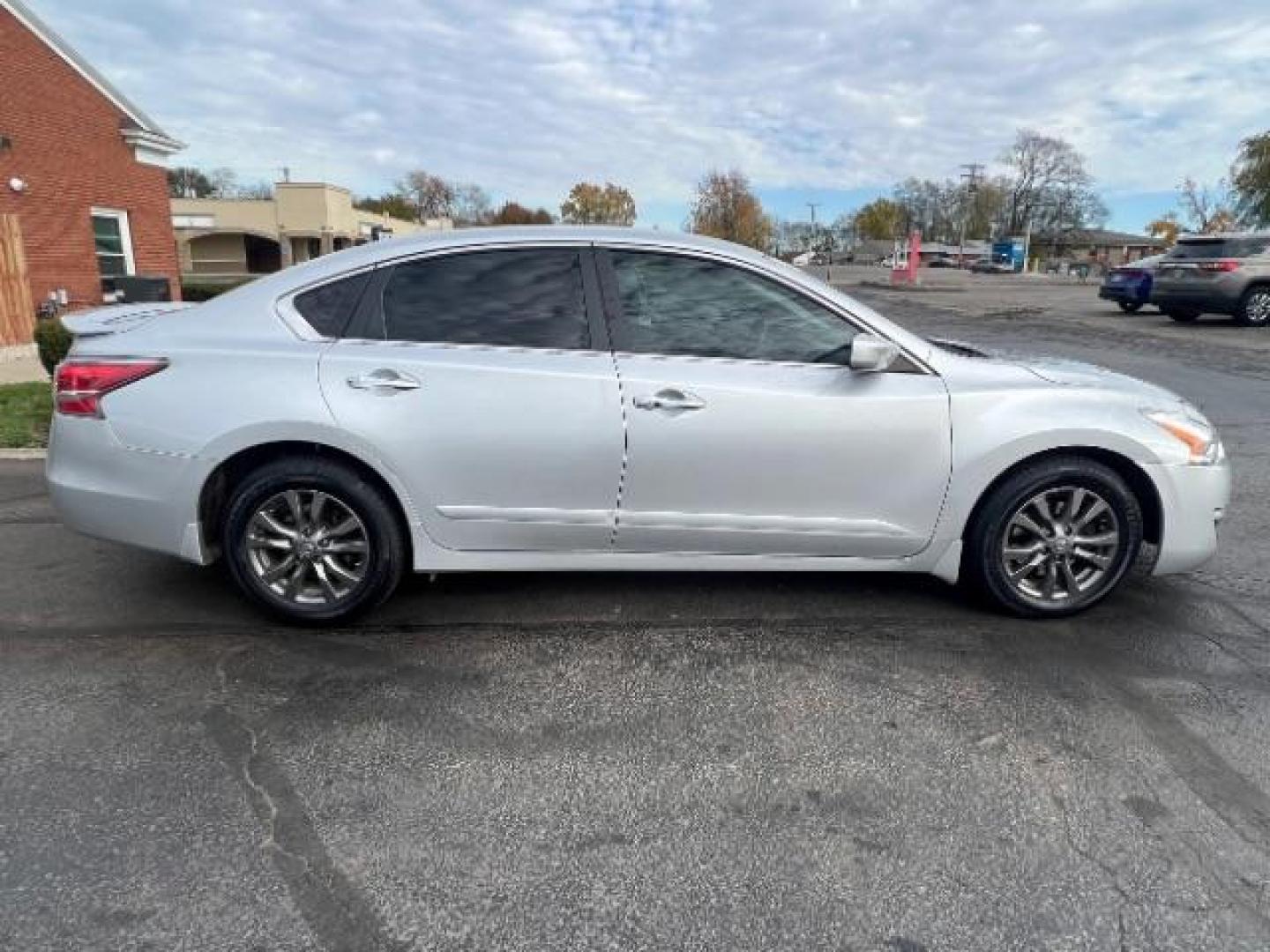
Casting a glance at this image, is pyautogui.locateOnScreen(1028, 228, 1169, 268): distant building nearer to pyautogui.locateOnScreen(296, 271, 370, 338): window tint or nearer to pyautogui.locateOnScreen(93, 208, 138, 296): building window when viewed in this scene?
pyautogui.locateOnScreen(93, 208, 138, 296): building window

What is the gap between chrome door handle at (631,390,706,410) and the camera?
10.5ft

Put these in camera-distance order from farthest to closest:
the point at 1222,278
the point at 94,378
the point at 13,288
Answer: the point at 1222,278 → the point at 13,288 → the point at 94,378

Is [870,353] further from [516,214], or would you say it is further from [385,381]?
[516,214]

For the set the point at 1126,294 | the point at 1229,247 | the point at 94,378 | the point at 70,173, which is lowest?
the point at 94,378

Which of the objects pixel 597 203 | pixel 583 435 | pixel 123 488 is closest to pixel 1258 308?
pixel 583 435

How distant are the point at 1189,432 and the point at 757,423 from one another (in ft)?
6.31

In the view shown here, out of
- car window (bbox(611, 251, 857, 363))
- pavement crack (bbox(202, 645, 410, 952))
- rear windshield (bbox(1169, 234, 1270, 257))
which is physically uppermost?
rear windshield (bbox(1169, 234, 1270, 257))

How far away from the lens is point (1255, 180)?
48.4m

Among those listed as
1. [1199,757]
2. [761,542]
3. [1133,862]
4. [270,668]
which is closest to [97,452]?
[270,668]

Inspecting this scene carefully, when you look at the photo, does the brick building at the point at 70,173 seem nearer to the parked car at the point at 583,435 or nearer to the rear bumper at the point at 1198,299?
the parked car at the point at 583,435

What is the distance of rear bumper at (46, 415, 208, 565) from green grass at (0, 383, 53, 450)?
337cm

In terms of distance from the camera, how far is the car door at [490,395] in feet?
10.5

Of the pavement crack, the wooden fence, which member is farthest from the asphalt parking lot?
the wooden fence

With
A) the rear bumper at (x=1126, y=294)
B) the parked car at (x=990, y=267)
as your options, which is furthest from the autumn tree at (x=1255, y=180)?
the rear bumper at (x=1126, y=294)
